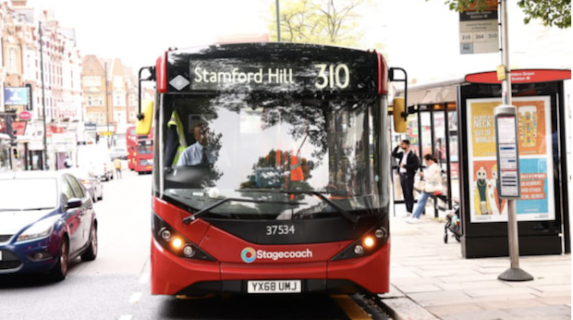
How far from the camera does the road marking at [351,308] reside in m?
7.77

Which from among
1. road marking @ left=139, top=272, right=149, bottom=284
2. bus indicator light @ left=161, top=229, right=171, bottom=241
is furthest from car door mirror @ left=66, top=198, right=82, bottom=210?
bus indicator light @ left=161, top=229, right=171, bottom=241

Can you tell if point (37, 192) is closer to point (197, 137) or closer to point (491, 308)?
point (197, 137)

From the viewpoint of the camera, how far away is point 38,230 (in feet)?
32.7

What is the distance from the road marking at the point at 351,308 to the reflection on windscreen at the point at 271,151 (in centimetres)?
109

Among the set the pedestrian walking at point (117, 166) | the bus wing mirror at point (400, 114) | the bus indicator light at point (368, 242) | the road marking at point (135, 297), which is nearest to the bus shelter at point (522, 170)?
the bus wing mirror at point (400, 114)

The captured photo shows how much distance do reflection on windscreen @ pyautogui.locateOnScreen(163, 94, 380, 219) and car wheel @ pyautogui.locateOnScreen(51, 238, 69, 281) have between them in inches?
133

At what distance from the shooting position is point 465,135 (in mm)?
11078

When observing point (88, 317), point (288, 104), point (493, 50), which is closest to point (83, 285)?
point (88, 317)

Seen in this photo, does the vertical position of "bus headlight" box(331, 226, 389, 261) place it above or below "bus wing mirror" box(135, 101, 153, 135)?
below

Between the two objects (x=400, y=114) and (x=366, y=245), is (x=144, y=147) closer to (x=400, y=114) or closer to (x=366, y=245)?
(x=400, y=114)

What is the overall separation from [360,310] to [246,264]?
1477 millimetres

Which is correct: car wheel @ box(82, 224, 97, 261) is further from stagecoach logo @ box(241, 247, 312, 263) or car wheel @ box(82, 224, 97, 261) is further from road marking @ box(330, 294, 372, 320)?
stagecoach logo @ box(241, 247, 312, 263)

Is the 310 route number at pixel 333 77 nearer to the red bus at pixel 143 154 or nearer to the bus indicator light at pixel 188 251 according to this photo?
the bus indicator light at pixel 188 251

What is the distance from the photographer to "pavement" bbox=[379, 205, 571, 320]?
290 inches
